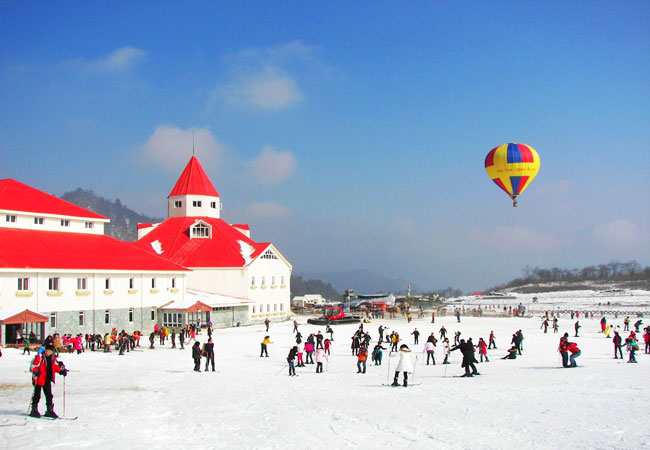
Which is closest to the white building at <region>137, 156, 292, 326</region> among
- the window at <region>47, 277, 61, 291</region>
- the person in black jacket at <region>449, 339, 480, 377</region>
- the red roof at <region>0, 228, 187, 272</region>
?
the red roof at <region>0, 228, 187, 272</region>

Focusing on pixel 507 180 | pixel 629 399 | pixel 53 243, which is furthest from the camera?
pixel 507 180

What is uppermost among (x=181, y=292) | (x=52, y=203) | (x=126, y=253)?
(x=52, y=203)

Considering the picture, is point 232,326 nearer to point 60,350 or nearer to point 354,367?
point 60,350

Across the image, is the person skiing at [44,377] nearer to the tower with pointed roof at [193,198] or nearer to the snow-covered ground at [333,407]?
the snow-covered ground at [333,407]

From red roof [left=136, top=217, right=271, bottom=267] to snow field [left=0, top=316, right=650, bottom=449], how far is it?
110ft

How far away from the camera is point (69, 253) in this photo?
43.5 metres

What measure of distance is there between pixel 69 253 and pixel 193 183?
2831cm

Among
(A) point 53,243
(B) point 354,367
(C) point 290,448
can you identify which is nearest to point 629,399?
(C) point 290,448

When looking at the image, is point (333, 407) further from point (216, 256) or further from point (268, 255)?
point (268, 255)

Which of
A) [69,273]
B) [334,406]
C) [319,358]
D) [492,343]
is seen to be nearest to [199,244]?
[69,273]

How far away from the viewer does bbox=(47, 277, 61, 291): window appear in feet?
131

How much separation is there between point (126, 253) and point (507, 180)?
114 ft

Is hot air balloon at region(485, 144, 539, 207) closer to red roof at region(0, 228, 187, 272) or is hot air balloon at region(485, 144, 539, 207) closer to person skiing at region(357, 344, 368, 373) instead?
red roof at region(0, 228, 187, 272)

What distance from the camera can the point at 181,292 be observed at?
5172 cm
